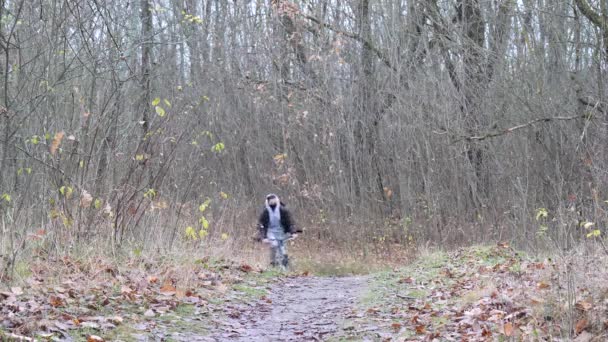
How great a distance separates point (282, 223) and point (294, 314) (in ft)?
19.6

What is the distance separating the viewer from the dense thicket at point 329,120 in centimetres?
969

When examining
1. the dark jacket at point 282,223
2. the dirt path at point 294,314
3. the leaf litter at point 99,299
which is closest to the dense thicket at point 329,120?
the dark jacket at point 282,223

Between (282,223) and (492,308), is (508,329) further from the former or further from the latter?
(282,223)

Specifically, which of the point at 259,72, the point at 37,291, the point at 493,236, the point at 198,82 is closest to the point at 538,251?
the point at 493,236

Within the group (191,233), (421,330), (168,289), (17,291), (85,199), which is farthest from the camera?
(191,233)

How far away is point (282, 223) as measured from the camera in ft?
47.5

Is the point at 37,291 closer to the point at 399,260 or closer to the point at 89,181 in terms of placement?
the point at 89,181

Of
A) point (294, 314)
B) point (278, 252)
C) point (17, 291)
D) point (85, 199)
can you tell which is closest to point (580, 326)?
point (294, 314)

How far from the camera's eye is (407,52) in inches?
811

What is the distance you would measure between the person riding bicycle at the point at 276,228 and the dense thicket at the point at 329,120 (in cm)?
90

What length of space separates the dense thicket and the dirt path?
2042 millimetres

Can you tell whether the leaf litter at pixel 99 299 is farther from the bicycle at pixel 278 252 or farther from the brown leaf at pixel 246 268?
the bicycle at pixel 278 252

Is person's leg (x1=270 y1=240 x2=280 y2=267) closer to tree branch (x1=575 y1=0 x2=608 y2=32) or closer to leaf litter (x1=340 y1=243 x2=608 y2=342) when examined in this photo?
leaf litter (x1=340 y1=243 x2=608 y2=342)

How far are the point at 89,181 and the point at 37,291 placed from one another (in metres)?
2.96
